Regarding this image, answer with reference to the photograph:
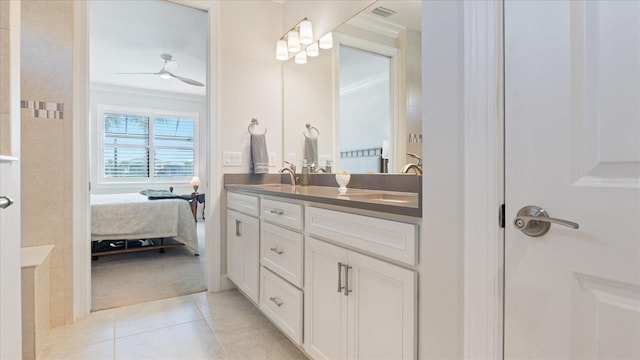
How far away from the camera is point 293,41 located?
272 cm

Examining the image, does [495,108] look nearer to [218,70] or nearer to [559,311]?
[559,311]

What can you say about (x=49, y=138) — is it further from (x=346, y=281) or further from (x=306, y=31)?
(x=346, y=281)

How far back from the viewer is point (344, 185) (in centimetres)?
210

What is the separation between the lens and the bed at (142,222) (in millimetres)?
3436

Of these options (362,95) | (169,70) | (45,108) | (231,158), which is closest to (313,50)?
(362,95)

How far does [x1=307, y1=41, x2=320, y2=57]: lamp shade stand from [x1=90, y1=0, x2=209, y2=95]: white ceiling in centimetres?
95

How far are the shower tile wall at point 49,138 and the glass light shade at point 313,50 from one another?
1603 mm

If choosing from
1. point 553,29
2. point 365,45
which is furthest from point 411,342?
point 365,45

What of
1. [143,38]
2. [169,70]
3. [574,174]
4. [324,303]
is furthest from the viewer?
[169,70]

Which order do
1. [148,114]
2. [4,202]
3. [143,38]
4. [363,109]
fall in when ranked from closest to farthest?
1. [4,202]
2. [363,109]
3. [143,38]
4. [148,114]

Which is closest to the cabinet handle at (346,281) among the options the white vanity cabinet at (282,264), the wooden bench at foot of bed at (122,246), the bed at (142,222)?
the white vanity cabinet at (282,264)

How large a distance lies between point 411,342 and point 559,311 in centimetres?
42

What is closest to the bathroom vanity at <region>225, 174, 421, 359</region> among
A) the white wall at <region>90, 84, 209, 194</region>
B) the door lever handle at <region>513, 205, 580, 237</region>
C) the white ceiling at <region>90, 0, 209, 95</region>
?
the door lever handle at <region>513, 205, 580, 237</region>

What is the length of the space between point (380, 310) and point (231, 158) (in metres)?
1.93
